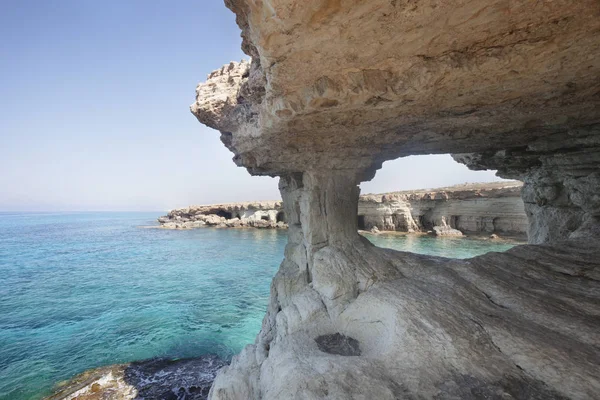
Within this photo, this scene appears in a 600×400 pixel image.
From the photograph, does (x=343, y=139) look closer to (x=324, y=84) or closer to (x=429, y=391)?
(x=324, y=84)

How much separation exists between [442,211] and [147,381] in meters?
29.2

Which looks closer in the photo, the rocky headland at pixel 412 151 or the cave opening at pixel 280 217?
the rocky headland at pixel 412 151

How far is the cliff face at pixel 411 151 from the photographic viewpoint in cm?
256

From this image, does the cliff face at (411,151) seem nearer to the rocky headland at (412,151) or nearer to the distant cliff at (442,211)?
the rocky headland at (412,151)

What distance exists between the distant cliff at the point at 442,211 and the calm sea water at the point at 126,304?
12.1ft

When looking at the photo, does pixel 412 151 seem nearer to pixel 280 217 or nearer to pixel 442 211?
pixel 442 211

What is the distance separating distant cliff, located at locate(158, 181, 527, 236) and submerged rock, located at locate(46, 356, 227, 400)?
26.0 metres

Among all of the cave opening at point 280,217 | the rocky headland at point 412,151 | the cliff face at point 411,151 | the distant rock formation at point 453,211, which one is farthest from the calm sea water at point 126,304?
the cave opening at point 280,217

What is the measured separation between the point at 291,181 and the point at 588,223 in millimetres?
7585

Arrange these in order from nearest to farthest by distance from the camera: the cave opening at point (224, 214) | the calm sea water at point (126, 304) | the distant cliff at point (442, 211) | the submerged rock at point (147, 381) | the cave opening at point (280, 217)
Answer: the submerged rock at point (147, 381)
the calm sea water at point (126, 304)
the distant cliff at point (442, 211)
the cave opening at point (280, 217)
the cave opening at point (224, 214)

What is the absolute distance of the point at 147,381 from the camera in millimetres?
7648

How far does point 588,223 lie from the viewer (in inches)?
266

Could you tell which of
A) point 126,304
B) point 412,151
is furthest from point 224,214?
point 412,151

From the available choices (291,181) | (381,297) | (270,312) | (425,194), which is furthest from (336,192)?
(425,194)
